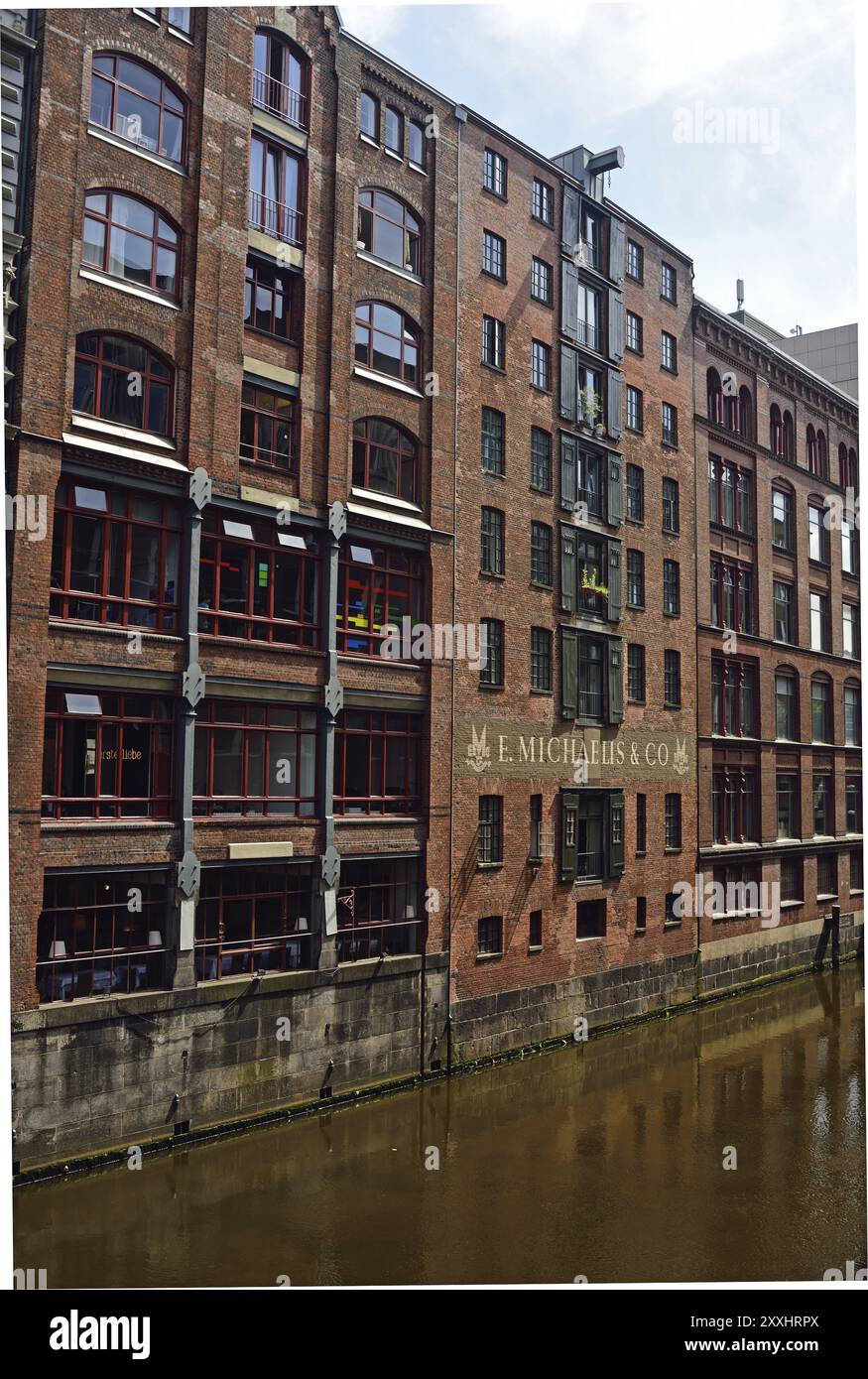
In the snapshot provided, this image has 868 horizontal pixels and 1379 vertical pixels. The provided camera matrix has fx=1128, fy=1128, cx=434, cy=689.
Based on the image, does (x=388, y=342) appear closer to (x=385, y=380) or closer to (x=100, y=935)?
(x=385, y=380)

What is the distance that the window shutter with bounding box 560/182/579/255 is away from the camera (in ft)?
115

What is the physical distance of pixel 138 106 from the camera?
76.3 ft

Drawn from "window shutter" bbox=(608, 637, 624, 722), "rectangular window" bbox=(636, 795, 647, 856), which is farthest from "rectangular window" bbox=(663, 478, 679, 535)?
"rectangular window" bbox=(636, 795, 647, 856)

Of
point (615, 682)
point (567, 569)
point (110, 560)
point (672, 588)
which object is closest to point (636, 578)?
point (672, 588)

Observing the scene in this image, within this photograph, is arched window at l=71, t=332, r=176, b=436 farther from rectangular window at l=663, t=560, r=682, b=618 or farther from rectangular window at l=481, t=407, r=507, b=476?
rectangular window at l=663, t=560, r=682, b=618

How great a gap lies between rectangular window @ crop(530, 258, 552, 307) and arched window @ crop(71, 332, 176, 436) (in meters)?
14.2

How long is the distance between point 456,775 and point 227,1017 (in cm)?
916

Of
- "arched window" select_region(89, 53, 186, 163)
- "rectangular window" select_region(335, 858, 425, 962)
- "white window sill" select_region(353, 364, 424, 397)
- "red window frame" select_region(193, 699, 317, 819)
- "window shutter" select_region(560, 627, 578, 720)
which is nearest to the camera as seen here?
"arched window" select_region(89, 53, 186, 163)

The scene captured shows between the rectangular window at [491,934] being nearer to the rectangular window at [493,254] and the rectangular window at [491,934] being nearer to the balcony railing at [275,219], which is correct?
the balcony railing at [275,219]

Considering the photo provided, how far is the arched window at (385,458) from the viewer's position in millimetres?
27984

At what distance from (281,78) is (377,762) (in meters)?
16.2

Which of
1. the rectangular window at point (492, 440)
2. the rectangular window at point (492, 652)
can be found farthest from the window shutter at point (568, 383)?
the rectangular window at point (492, 652)
